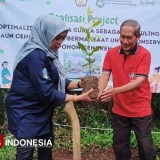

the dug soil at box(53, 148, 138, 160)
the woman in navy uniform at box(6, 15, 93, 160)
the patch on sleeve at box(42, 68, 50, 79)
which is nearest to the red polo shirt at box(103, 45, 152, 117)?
the woman in navy uniform at box(6, 15, 93, 160)

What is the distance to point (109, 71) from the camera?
10.8 ft

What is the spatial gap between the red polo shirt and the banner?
1.22 metres

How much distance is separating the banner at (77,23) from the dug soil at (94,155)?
955 mm

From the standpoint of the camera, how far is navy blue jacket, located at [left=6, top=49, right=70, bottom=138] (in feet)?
8.31

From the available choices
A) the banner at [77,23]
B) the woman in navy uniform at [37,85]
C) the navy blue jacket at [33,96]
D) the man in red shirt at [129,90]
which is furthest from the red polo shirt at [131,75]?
the banner at [77,23]

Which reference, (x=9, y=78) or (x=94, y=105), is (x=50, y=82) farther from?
(x=94, y=105)

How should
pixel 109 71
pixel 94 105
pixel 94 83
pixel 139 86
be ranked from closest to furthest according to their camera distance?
pixel 94 83, pixel 139 86, pixel 109 71, pixel 94 105

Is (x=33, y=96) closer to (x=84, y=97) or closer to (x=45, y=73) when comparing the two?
(x=45, y=73)

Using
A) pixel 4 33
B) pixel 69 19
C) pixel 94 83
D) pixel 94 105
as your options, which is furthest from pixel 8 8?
pixel 94 83

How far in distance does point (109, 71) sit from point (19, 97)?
3.17 feet

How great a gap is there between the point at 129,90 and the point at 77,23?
1649mm

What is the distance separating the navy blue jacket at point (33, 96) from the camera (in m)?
2.53

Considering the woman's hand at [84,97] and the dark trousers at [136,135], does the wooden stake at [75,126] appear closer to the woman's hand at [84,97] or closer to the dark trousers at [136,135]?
the woman's hand at [84,97]

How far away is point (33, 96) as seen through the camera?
2646mm
